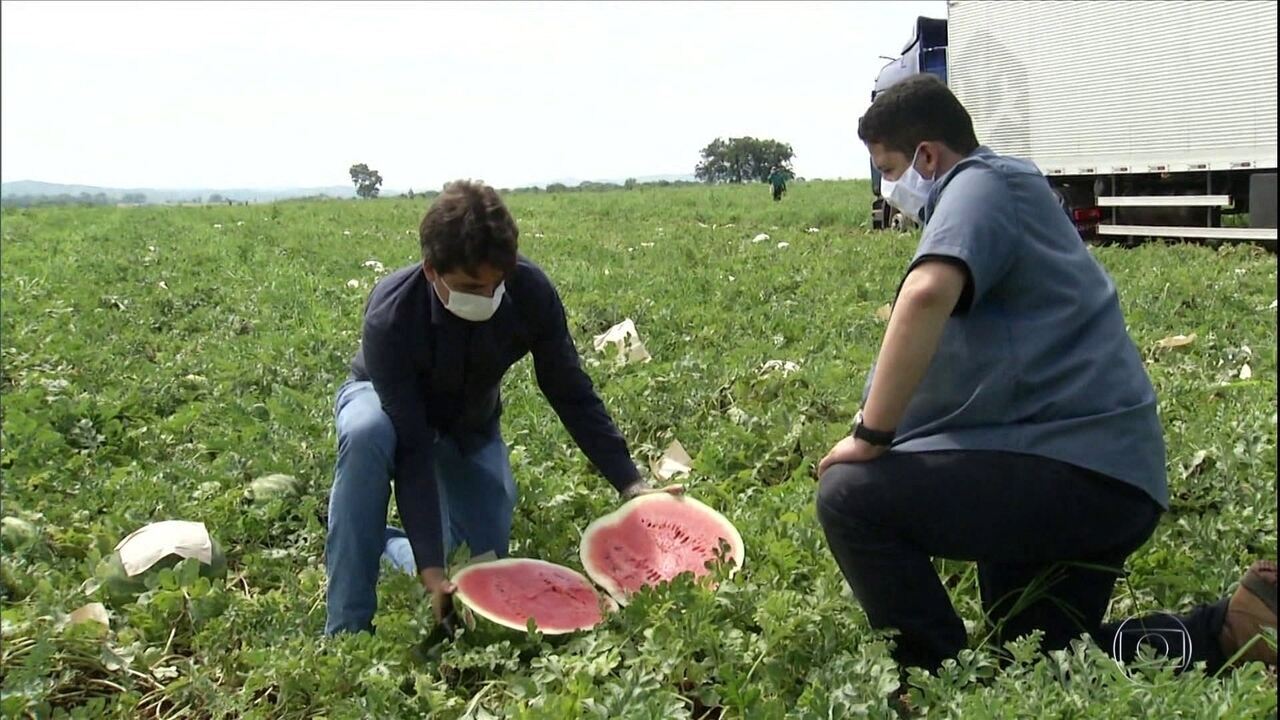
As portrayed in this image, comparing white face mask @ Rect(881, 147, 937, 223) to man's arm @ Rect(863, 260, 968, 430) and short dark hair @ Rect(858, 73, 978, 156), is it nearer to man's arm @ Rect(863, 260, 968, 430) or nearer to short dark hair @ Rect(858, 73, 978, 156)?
short dark hair @ Rect(858, 73, 978, 156)

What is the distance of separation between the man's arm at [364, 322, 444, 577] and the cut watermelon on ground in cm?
22

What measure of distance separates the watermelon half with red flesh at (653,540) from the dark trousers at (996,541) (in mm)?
611

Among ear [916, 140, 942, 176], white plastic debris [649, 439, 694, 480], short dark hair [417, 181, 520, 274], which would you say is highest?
ear [916, 140, 942, 176]

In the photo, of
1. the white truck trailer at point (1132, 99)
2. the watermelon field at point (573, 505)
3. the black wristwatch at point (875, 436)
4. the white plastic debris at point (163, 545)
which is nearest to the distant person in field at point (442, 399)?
the watermelon field at point (573, 505)

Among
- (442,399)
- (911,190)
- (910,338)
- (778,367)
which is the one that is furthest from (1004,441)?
(778,367)

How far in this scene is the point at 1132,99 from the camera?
13398 millimetres

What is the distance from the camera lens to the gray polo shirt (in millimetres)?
2406

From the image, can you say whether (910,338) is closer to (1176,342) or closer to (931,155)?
(931,155)

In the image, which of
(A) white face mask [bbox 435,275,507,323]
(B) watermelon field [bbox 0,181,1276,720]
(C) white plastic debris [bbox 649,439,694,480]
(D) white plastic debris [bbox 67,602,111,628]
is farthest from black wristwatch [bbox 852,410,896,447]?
(D) white plastic debris [bbox 67,602,111,628]

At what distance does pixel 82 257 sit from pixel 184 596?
34.0ft

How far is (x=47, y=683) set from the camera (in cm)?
282

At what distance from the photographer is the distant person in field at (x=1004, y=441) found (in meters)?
2.40

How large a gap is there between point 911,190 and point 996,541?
2.96 ft

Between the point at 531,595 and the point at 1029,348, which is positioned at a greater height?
the point at 1029,348
